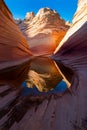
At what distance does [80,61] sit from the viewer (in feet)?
14.1

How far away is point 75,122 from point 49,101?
550mm

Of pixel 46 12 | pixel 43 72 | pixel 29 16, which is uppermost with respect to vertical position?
pixel 29 16

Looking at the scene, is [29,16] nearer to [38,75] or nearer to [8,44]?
[8,44]

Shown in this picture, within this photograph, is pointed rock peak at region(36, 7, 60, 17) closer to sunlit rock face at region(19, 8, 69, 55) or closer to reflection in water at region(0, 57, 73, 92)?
sunlit rock face at region(19, 8, 69, 55)

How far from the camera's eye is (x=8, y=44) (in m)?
4.68

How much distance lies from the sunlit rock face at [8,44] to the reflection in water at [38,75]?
0.24m

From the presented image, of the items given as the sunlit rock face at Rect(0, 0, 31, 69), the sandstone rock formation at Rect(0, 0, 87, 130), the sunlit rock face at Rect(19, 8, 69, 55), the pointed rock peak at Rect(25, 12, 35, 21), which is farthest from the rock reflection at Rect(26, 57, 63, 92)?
the pointed rock peak at Rect(25, 12, 35, 21)

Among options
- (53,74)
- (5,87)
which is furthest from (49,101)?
(53,74)

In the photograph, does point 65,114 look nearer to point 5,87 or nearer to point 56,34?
point 5,87

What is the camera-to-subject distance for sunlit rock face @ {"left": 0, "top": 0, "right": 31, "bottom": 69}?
4.27 meters

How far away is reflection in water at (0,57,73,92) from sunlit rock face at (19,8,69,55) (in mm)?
1663

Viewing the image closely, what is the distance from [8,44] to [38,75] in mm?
1157

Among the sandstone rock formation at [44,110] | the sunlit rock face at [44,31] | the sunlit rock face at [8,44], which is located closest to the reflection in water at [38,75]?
the sunlit rock face at [8,44]

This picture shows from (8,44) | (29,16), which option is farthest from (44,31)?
(8,44)
